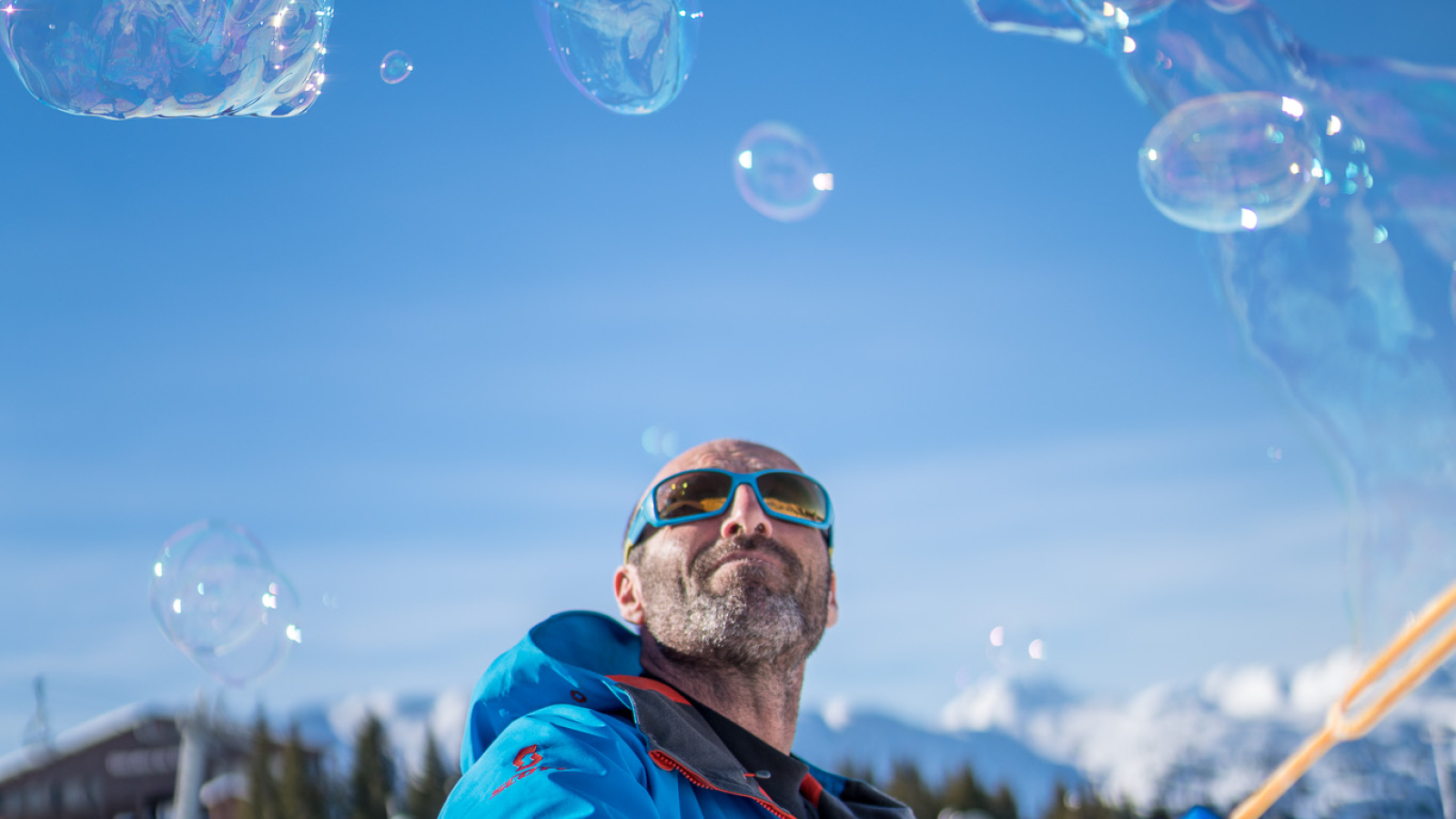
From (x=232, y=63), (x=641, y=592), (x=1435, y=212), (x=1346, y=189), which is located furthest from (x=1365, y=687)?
(x=232, y=63)

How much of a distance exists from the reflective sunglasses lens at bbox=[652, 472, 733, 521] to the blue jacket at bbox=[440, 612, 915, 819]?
0.45 metres

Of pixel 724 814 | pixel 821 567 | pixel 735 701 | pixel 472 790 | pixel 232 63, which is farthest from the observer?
pixel 232 63

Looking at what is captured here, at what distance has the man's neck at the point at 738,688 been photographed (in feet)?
11.0

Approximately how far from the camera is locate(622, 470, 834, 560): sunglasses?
363cm

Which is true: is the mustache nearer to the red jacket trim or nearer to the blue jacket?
the blue jacket

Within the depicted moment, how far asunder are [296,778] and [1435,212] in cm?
3334

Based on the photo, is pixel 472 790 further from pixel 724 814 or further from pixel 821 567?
pixel 821 567

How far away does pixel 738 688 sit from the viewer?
3383 mm

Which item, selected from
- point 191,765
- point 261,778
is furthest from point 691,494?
point 261,778

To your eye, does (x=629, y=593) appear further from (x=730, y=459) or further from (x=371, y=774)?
(x=371, y=774)

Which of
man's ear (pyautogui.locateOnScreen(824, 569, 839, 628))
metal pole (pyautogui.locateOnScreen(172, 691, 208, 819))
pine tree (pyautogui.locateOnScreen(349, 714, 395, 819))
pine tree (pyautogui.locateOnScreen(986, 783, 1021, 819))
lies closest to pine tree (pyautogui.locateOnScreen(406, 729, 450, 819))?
pine tree (pyautogui.locateOnScreen(349, 714, 395, 819))

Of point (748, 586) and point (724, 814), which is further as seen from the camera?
point (748, 586)

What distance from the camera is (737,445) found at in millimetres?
3912

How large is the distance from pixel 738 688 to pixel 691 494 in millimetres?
660
